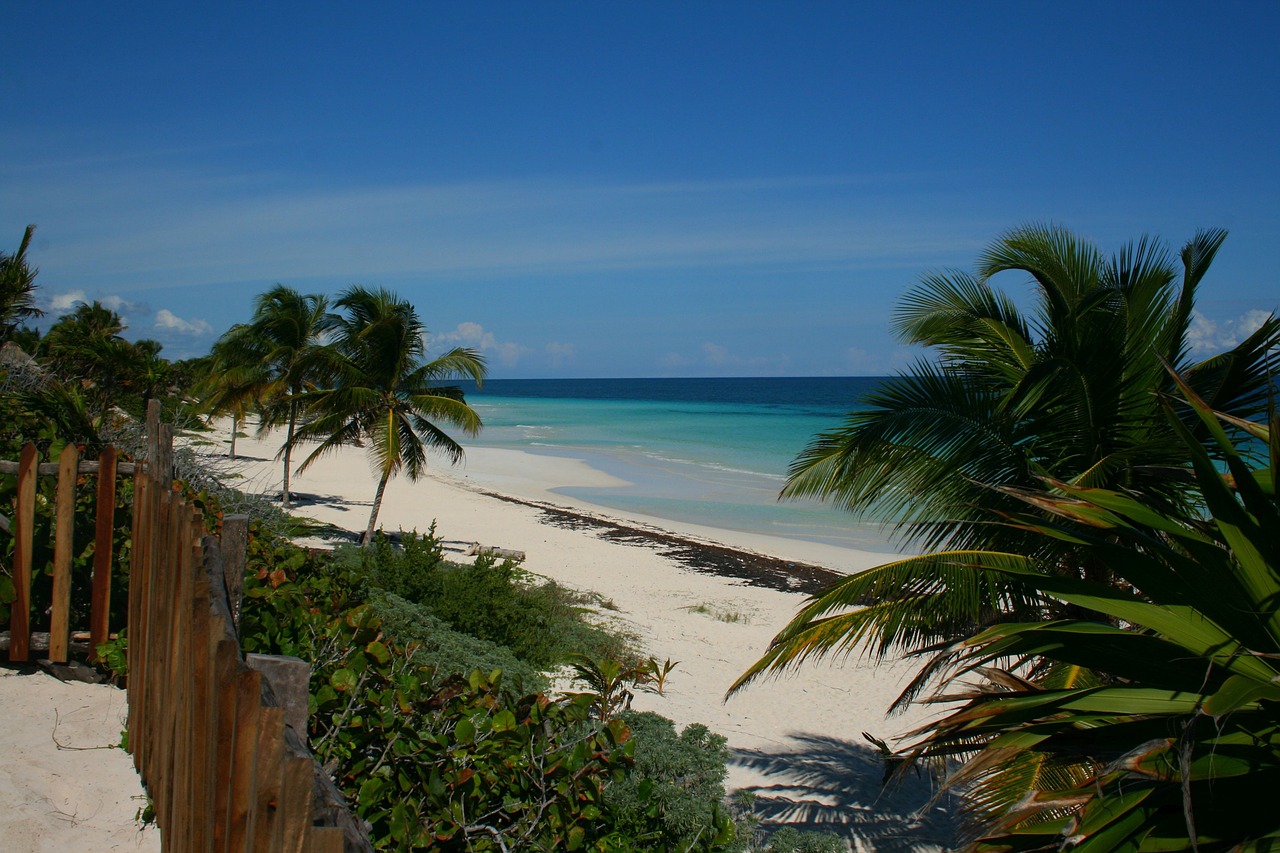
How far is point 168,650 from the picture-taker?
3.15 m

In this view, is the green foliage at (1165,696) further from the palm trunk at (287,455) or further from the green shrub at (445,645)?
the palm trunk at (287,455)

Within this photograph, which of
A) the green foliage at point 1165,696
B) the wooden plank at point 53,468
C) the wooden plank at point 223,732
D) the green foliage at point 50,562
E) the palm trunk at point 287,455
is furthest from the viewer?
the palm trunk at point 287,455

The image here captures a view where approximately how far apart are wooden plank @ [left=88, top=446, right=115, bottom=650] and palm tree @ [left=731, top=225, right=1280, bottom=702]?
3.70m

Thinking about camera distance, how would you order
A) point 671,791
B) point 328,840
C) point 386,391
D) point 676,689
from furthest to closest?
point 386,391 < point 676,689 < point 671,791 < point 328,840

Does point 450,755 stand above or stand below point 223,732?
below

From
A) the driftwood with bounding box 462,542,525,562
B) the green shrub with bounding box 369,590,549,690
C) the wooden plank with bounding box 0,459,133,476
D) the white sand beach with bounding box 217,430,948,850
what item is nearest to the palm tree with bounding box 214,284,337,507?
the white sand beach with bounding box 217,430,948,850

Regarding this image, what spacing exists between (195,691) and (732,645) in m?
9.98

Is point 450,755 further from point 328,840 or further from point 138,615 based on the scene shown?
point 138,615

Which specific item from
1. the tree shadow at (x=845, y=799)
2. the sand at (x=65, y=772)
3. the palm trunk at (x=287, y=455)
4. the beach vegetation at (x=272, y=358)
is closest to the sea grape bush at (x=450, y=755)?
the sand at (x=65, y=772)

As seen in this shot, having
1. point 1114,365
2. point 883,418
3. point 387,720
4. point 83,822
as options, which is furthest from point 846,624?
point 83,822

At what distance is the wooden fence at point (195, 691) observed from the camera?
1.57 meters

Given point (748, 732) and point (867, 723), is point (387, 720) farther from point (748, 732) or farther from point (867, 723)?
point (867, 723)

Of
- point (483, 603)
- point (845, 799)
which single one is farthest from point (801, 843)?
point (483, 603)

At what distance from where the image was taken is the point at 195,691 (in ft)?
7.55
